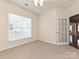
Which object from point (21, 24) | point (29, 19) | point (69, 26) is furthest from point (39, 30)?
point (69, 26)

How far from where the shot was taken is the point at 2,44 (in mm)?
6887

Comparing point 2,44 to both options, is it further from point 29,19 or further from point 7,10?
point 29,19

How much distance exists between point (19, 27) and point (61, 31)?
3161 millimetres

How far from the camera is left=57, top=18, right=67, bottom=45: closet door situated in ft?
30.8

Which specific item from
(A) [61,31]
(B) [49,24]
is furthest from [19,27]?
(A) [61,31]

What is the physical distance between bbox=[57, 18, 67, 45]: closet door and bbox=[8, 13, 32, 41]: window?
265cm

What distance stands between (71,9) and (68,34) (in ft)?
6.17

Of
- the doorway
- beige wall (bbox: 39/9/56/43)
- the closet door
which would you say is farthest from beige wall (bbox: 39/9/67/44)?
the doorway

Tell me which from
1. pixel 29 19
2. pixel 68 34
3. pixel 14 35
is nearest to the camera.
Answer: pixel 14 35

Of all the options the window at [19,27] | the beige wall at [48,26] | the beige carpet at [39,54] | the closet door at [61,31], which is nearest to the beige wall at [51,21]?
the beige wall at [48,26]

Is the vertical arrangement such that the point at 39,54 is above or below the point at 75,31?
below

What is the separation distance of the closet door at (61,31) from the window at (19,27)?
265cm

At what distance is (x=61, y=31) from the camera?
9469mm

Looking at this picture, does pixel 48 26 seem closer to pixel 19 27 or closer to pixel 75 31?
pixel 19 27
